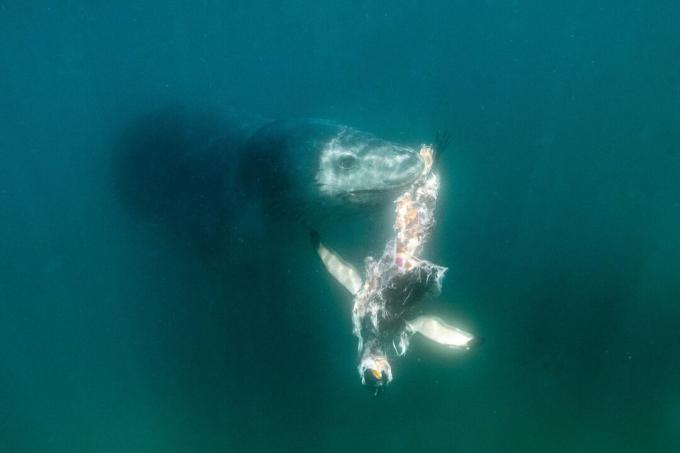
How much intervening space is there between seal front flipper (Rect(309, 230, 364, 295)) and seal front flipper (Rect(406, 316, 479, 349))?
94 cm

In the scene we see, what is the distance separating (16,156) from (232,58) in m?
9.11

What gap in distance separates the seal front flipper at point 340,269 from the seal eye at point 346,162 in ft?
3.45

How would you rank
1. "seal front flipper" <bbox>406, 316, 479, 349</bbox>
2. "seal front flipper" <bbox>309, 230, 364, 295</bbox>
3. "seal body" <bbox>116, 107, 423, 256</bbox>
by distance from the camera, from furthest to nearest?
"seal body" <bbox>116, 107, 423, 256</bbox>
"seal front flipper" <bbox>309, 230, 364, 295</bbox>
"seal front flipper" <bbox>406, 316, 479, 349</bbox>

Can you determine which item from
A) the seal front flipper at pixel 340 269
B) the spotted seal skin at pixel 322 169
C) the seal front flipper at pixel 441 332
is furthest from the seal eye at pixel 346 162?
the seal front flipper at pixel 441 332

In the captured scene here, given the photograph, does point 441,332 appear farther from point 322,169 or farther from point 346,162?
point 322,169

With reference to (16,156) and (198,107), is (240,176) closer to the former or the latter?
(198,107)

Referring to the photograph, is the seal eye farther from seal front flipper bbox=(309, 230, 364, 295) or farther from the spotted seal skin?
seal front flipper bbox=(309, 230, 364, 295)

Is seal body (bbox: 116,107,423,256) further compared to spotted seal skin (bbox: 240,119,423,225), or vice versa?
seal body (bbox: 116,107,423,256)

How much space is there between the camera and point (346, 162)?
20.7ft

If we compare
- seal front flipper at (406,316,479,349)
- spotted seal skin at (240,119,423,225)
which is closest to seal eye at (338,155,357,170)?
spotted seal skin at (240,119,423,225)

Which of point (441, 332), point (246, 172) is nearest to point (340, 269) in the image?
point (441, 332)

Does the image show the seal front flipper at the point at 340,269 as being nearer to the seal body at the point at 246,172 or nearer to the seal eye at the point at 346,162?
the seal body at the point at 246,172

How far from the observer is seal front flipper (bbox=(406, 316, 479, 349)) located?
4645 millimetres

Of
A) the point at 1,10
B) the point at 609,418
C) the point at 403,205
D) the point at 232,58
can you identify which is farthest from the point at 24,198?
the point at 609,418
